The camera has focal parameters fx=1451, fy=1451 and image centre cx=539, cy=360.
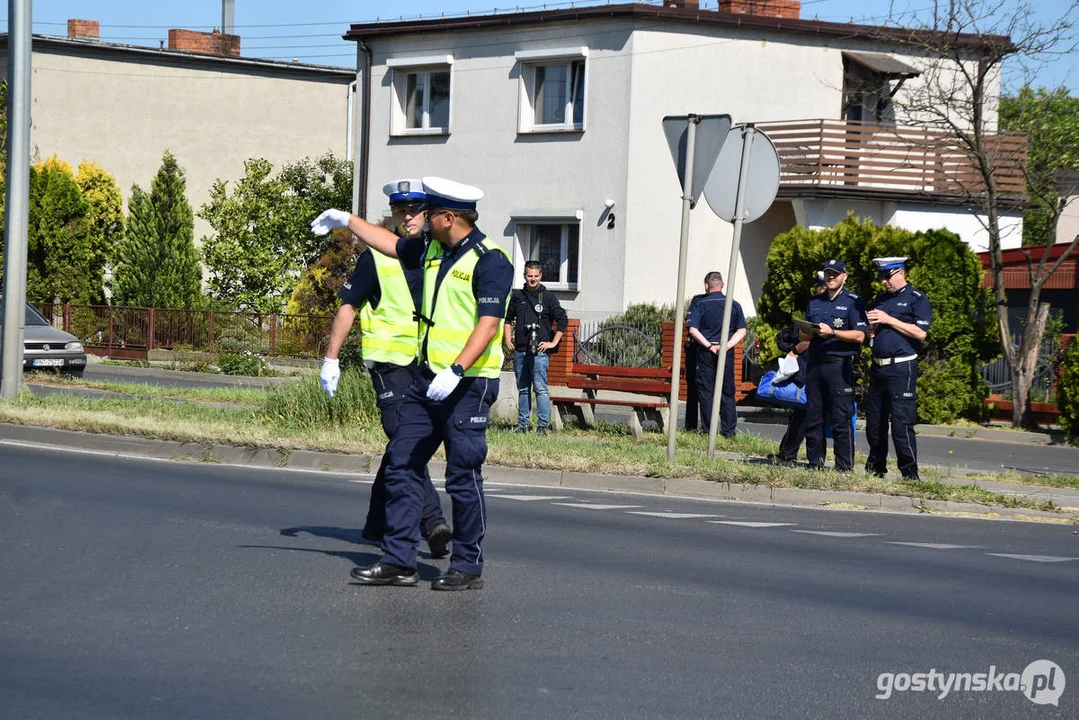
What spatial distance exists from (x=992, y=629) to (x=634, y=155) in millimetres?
22801

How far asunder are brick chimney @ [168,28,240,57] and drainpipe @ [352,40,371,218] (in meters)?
15.7

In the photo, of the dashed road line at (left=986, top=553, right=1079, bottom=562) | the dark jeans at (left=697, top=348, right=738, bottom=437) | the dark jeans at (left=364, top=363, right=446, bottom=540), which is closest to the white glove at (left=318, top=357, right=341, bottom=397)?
the dark jeans at (left=364, top=363, right=446, bottom=540)

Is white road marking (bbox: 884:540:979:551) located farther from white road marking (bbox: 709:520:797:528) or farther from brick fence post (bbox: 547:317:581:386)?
brick fence post (bbox: 547:317:581:386)

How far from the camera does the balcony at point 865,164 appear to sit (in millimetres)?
28000

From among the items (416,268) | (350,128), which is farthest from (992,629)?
(350,128)

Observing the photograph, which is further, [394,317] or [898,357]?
[898,357]

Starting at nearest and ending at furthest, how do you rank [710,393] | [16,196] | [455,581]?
[455,581]
[16,196]
[710,393]

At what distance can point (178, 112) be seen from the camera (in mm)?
43656

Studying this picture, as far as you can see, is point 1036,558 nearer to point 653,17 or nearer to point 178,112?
point 653,17

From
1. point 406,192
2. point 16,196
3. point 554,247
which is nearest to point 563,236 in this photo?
point 554,247

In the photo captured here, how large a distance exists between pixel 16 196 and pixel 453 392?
10967 mm

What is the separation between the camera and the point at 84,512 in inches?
365

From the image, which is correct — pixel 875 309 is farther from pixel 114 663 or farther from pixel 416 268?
pixel 114 663

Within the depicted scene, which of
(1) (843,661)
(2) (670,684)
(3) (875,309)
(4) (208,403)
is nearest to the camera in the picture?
(2) (670,684)
